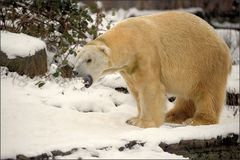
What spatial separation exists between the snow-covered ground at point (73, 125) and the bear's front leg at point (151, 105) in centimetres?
17

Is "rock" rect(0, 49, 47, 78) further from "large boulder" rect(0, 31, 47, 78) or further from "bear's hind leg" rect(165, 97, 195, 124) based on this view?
"bear's hind leg" rect(165, 97, 195, 124)

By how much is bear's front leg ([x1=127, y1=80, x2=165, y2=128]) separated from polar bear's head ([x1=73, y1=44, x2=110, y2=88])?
0.54 m

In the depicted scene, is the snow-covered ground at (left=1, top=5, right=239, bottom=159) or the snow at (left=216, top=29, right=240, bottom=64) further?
the snow at (left=216, top=29, right=240, bottom=64)

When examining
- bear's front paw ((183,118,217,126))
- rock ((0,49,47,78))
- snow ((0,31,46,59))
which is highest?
snow ((0,31,46,59))

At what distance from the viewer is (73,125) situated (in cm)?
448

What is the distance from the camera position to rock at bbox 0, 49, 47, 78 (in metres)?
5.50

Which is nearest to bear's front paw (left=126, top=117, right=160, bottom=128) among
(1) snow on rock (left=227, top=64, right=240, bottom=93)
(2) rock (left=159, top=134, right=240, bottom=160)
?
(2) rock (left=159, top=134, right=240, bottom=160)

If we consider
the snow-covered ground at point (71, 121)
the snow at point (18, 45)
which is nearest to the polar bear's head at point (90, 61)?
the snow-covered ground at point (71, 121)

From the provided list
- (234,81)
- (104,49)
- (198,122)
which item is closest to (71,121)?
(104,49)

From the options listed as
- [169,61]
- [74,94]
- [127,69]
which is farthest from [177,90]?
[74,94]

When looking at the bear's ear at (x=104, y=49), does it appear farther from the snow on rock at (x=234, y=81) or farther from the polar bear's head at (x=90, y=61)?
the snow on rock at (x=234, y=81)

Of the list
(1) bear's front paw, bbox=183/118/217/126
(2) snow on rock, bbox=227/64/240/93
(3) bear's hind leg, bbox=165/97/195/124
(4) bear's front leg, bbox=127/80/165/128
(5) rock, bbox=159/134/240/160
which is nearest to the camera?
(5) rock, bbox=159/134/240/160

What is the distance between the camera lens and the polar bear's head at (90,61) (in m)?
4.62

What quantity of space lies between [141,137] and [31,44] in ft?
7.14
